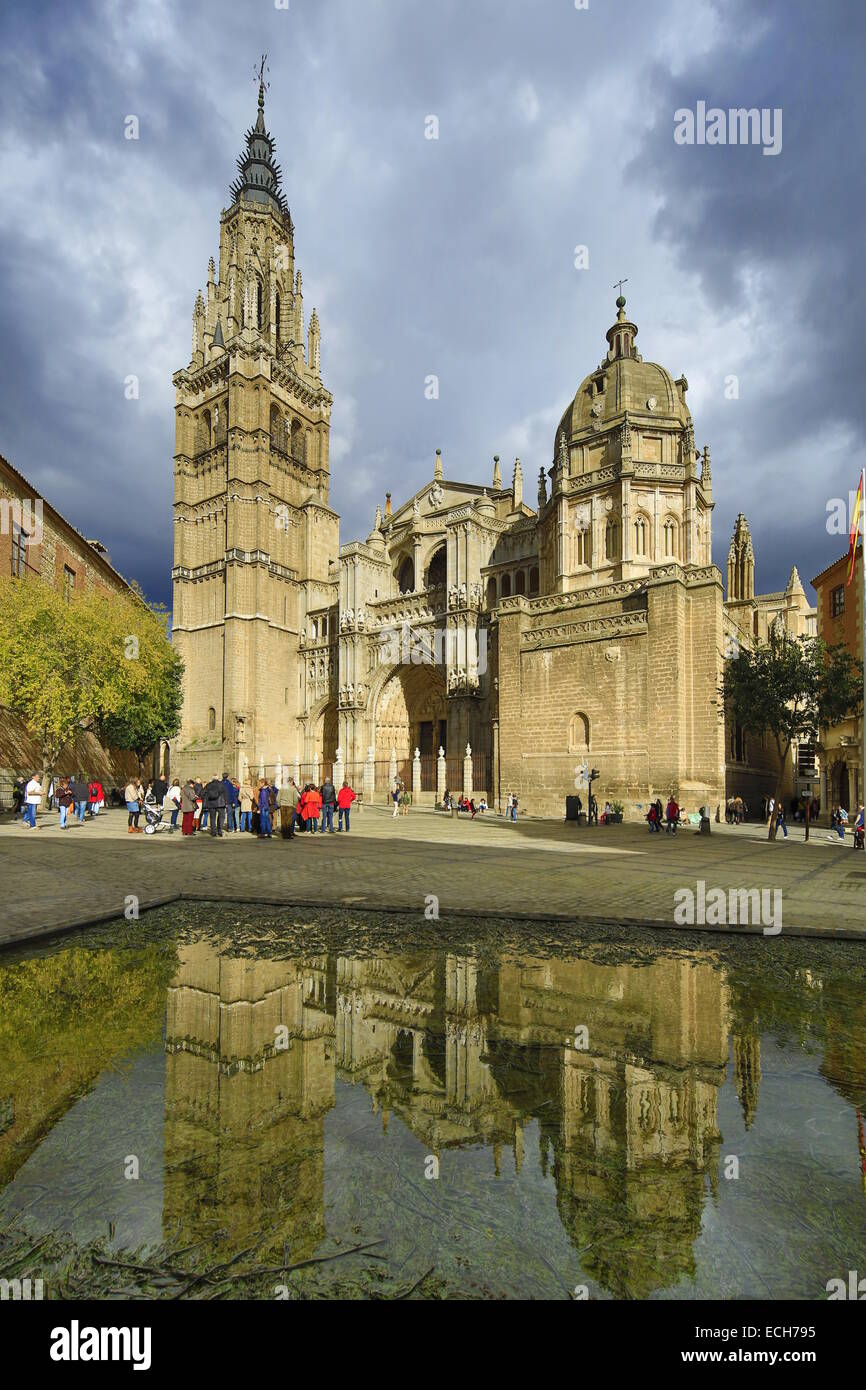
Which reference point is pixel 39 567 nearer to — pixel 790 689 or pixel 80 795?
pixel 80 795

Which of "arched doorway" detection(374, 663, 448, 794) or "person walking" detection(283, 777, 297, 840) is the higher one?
"arched doorway" detection(374, 663, 448, 794)

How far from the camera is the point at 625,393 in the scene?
31.7 metres

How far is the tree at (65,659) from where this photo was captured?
2161 centimetres

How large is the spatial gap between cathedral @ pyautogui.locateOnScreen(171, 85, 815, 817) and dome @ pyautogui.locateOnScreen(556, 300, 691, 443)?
110 millimetres

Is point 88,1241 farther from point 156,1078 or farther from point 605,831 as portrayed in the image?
point 605,831

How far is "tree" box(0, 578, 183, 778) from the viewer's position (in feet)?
70.9

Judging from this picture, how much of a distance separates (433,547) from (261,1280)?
129ft

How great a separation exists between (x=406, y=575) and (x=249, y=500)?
10.9 meters

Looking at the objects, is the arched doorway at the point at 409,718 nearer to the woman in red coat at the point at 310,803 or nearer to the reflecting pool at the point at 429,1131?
the woman in red coat at the point at 310,803

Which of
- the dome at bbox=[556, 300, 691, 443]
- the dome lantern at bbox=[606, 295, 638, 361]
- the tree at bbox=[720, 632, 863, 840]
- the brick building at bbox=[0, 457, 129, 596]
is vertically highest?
the dome lantern at bbox=[606, 295, 638, 361]

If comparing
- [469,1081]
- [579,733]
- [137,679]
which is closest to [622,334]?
[579,733]

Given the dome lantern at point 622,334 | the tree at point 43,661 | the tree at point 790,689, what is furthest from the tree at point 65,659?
the dome lantern at point 622,334

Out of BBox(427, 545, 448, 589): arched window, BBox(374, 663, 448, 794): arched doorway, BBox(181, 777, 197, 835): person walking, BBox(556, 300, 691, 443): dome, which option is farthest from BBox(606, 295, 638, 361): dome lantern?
BBox(181, 777, 197, 835): person walking

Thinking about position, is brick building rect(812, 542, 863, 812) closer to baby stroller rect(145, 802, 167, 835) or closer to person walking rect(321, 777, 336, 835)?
person walking rect(321, 777, 336, 835)
